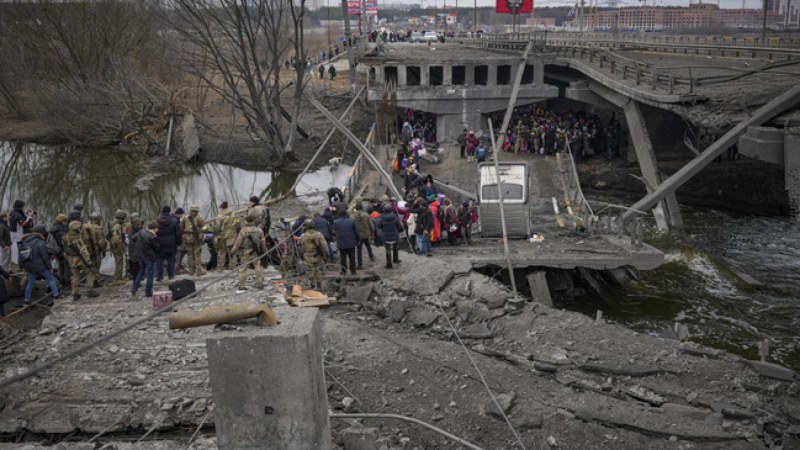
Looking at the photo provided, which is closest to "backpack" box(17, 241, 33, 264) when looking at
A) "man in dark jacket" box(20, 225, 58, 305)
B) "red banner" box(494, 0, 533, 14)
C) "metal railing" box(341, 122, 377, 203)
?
"man in dark jacket" box(20, 225, 58, 305)

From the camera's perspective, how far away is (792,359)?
590 inches

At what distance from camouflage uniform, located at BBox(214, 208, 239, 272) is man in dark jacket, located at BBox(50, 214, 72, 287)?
9.38 ft

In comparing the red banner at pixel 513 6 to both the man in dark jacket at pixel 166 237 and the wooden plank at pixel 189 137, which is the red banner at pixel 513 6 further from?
the man in dark jacket at pixel 166 237

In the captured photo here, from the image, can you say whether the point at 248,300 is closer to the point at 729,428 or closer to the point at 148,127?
the point at 729,428

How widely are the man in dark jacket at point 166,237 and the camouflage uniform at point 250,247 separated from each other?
1.24m


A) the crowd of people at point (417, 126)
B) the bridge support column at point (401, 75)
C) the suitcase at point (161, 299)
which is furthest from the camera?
the bridge support column at point (401, 75)

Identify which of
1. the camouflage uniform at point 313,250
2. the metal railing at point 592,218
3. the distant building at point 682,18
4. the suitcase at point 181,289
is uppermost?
the distant building at point 682,18

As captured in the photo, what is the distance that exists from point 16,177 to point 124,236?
25.0 m

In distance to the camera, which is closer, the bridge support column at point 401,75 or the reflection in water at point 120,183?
the reflection in water at point 120,183

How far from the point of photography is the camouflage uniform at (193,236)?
14.5 metres

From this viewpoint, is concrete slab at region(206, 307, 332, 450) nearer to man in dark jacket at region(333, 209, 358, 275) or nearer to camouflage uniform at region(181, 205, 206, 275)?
man in dark jacket at region(333, 209, 358, 275)

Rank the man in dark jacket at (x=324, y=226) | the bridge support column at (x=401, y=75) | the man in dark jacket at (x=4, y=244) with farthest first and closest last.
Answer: the bridge support column at (x=401, y=75), the man in dark jacket at (x=4, y=244), the man in dark jacket at (x=324, y=226)

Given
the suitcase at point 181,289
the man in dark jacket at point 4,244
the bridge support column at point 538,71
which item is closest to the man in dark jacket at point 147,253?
the suitcase at point 181,289

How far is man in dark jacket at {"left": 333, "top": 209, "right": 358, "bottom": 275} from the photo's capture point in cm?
1417
